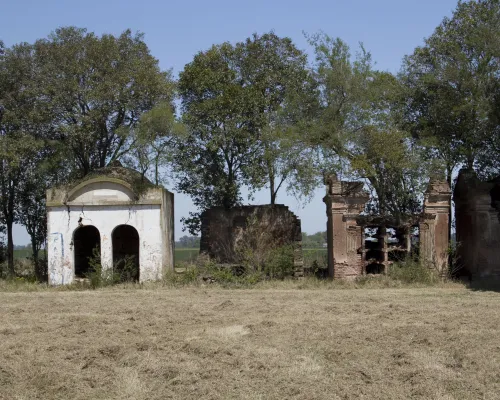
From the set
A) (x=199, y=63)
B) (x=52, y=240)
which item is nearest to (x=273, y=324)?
(x=52, y=240)

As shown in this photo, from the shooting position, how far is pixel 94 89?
23.0 meters

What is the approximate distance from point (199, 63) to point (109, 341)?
51.3ft

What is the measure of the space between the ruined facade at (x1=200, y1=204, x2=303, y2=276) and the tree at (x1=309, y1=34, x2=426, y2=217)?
364cm

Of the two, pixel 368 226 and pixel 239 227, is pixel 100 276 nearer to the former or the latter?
pixel 239 227

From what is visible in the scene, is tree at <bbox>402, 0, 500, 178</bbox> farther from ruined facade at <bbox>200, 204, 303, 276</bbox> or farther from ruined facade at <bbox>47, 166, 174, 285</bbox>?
ruined facade at <bbox>47, 166, 174, 285</bbox>

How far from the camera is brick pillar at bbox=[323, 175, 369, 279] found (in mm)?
19875

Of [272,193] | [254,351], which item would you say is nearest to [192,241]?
[272,193]

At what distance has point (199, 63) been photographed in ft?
82.8

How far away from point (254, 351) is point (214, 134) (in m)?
14.0

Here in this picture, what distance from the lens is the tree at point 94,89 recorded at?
75.3 ft

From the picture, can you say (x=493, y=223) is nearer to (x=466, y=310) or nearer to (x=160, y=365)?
(x=466, y=310)

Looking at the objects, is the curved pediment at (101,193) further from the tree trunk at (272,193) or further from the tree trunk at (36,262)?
the tree trunk at (272,193)

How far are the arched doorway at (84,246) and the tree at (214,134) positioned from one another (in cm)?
350

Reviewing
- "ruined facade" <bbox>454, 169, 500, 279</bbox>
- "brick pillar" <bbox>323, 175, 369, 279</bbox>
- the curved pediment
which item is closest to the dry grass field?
"brick pillar" <bbox>323, 175, 369, 279</bbox>
